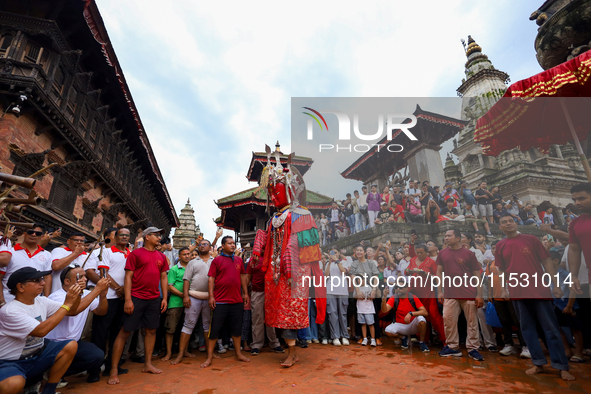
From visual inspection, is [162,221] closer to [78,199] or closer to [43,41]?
[78,199]

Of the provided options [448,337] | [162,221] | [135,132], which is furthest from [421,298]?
[162,221]

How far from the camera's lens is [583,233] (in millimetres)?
3383

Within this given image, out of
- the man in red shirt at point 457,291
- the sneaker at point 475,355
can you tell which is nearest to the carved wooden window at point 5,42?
the man in red shirt at point 457,291

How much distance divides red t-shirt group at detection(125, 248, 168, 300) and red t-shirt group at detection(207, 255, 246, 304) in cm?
81

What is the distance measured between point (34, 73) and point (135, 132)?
8360mm

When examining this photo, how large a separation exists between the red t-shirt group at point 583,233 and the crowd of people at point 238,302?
0.01 metres

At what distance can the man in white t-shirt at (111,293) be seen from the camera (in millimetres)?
3646

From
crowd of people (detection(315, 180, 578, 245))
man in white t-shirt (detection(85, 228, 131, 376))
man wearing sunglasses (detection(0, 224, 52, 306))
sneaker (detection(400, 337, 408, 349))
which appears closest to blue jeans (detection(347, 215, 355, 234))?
crowd of people (detection(315, 180, 578, 245))

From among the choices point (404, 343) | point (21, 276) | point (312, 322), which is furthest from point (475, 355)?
point (21, 276)

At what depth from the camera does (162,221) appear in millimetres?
27672

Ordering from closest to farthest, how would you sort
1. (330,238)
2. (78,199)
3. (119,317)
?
1. (119,317)
2. (330,238)
3. (78,199)

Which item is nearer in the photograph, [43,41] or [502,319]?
[502,319]

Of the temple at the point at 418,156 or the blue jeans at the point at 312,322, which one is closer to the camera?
the blue jeans at the point at 312,322

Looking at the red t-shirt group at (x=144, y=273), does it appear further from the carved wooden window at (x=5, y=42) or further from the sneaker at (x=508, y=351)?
the carved wooden window at (x=5, y=42)
